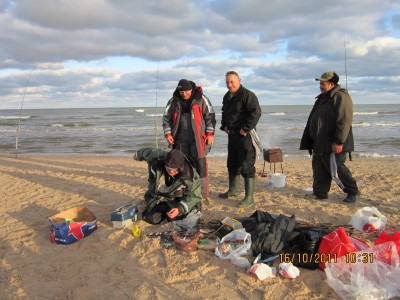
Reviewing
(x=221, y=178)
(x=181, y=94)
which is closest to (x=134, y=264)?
(x=181, y=94)

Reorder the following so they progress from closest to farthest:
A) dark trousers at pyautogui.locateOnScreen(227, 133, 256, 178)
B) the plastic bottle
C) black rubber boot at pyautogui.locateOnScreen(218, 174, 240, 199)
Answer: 1. the plastic bottle
2. dark trousers at pyautogui.locateOnScreen(227, 133, 256, 178)
3. black rubber boot at pyautogui.locateOnScreen(218, 174, 240, 199)

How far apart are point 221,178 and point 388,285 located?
14.2 feet

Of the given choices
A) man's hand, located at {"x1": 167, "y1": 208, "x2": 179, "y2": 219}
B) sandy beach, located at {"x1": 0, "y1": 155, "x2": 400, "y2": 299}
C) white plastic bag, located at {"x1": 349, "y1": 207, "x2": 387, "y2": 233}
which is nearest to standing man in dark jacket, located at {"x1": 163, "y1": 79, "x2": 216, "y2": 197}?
sandy beach, located at {"x1": 0, "y1": 155, "x2": 400, "y2": 299}

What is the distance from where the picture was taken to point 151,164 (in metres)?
4.27

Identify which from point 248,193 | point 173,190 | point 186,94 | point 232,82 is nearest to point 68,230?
point 173,190

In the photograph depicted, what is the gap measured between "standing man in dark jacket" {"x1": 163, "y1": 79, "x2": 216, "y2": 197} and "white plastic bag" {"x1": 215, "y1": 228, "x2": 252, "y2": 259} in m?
1.34

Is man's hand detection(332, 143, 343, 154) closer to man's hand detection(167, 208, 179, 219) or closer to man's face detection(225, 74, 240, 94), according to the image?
man's face detection(225, 74, 240, 94)

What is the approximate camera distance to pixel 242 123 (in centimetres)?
466

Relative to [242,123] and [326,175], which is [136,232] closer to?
[242,123]

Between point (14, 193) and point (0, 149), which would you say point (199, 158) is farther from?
point (0, 149)

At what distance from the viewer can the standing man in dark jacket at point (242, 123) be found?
454cm

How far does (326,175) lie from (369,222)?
1.38 m

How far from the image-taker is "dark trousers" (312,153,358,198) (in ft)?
15.4

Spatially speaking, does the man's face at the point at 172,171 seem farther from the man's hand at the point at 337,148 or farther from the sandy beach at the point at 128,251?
the man's hand at the point at 337,148
